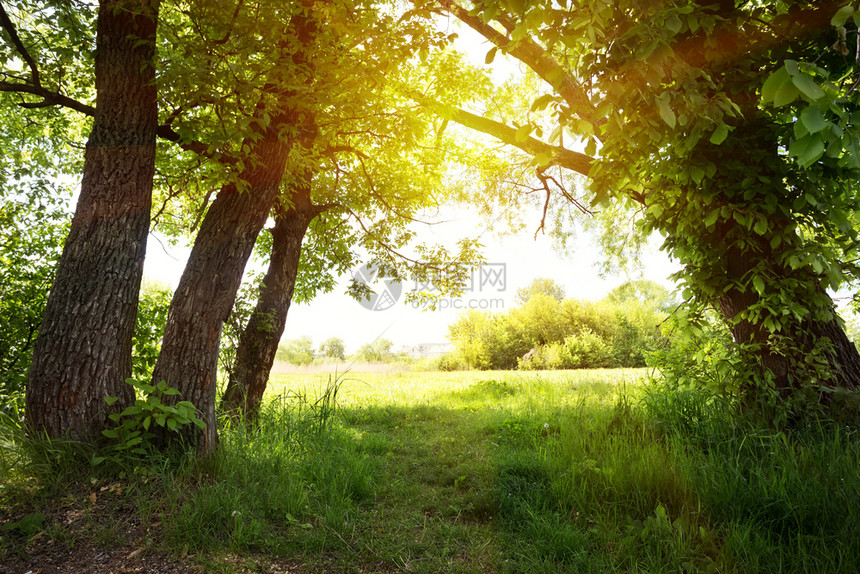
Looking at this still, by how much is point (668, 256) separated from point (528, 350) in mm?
18393

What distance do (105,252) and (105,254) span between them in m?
0.02

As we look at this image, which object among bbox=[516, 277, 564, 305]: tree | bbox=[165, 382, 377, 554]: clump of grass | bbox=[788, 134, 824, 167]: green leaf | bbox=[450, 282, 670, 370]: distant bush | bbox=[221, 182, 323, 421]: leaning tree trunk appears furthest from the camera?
bbox=[516, 277, 564, 305]: tree

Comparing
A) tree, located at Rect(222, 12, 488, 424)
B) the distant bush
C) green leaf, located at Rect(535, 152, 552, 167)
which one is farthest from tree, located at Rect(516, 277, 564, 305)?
green leaf, located at Rect(535, 152, 552, 167)

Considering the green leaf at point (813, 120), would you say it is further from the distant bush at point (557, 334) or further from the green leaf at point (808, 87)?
the distant bush at point (557, 334)

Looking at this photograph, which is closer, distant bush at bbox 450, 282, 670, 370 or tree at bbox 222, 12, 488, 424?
tree at bbox 222, 12, 488, 424

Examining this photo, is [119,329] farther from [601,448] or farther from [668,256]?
[668,256]

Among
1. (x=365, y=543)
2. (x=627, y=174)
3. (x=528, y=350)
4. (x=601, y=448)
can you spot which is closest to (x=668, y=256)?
(x=627, y=174)

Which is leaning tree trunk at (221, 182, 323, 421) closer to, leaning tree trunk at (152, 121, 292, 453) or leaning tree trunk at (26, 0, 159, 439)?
leaning tree trunk at (152, 121, 292, 453)

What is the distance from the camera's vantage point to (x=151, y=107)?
4117mm

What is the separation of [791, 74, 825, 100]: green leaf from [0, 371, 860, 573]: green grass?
2517mm

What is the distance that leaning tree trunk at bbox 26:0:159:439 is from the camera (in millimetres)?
3467

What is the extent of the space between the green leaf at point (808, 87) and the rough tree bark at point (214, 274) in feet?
11.4

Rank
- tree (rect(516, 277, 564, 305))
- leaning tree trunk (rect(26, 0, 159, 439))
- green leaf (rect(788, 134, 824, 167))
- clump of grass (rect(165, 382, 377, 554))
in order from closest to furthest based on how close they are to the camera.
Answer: green leaf (rect(788, 134, 824, 167)) < clump of grass (rect(165, 382, 377, 554)) < leaning tree trunk (rect(26, 0, 159, 439)) < tree (rect(516, 277, 564, 305))

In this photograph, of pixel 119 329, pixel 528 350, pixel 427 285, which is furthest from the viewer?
pixel 528 350
